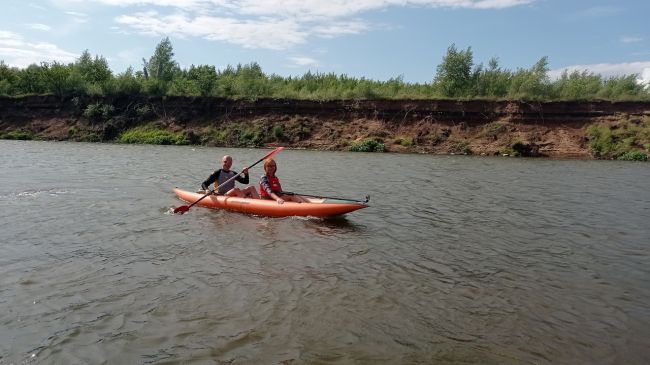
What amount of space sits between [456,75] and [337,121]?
9197 millimetres

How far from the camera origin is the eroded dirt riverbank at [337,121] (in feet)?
95.6

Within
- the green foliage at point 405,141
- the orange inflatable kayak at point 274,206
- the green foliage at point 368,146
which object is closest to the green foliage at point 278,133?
the green foliage at point 368,146

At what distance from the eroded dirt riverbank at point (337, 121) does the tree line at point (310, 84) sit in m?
1.16

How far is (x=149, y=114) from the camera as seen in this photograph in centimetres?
3709

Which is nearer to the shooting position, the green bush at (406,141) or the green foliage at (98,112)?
the green bush at (406,141)

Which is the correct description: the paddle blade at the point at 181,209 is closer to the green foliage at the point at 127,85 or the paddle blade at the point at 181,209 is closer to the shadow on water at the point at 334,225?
the shadow on water at the point at 334,225

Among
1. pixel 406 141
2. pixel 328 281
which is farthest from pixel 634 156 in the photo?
pixel 328 281

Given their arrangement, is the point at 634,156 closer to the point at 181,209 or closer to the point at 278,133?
the point at 278,133

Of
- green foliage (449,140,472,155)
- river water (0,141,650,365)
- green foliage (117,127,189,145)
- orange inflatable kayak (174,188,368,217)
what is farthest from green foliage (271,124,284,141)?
orange inflatable kayak (174,188,368,217)

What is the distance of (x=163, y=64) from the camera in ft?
156

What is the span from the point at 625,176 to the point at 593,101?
13888mm

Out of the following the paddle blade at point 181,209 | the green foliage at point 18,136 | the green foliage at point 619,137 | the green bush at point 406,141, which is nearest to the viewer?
the paddle blade at point 181,209

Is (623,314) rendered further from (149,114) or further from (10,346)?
(149,114)

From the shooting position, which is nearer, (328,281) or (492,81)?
(328,281)
